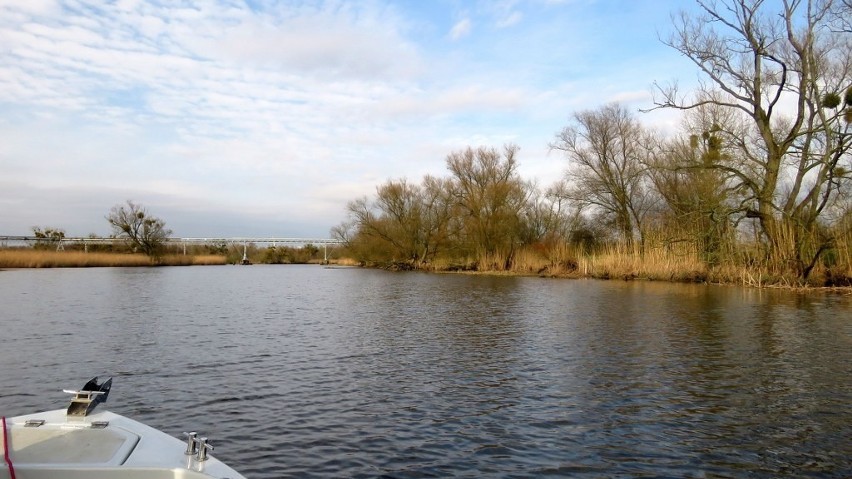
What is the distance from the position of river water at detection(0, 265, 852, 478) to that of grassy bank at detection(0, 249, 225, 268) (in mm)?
41841

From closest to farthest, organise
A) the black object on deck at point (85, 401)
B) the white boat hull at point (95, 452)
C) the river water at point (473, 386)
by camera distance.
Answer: the white boat hull at point (95, 452), the black object on deck at point (85, 401), the river water at point (473, 386)

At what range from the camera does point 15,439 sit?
4328mm

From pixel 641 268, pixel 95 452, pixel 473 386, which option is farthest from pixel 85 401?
pixel 641 268

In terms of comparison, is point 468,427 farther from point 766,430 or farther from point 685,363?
point 685,363

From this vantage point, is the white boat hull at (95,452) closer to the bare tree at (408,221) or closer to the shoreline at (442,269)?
the shoreline at (442,269)

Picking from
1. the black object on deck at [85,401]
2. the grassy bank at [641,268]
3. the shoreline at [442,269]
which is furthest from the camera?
the shoreline at [442,269]

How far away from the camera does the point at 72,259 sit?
57250 mm

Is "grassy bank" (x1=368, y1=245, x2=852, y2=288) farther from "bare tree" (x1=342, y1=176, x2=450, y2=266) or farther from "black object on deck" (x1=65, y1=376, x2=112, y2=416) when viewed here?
"black object on deck" (x1=65, y1=376, x2=112, y2=416)

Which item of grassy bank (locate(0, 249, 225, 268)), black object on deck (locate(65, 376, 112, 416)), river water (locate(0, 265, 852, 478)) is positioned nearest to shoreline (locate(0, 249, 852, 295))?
grassy bank (locate(0, 249, 225, 268))

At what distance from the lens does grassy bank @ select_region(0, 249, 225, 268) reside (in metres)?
52.8

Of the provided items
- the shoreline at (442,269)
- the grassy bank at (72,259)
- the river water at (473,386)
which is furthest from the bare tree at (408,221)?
the river water at (473,386)

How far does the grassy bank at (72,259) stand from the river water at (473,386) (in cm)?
4184

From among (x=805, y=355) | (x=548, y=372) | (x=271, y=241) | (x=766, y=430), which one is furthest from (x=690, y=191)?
(x=271, y=241)

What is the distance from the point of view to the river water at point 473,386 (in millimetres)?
6148
